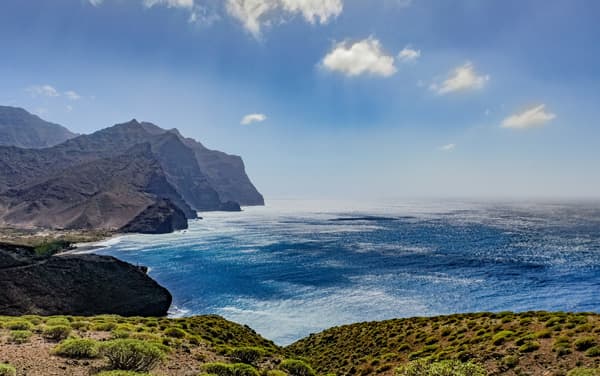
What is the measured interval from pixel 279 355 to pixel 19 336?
18621mm

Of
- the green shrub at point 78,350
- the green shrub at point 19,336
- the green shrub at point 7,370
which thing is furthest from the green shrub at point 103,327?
the green shrub at point 7,370

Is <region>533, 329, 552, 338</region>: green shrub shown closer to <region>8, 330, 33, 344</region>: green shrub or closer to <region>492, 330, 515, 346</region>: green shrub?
<region>492, 330, 515, 346</region>: green shrub

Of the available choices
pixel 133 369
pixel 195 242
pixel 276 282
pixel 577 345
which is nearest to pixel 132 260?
pixel 195 242

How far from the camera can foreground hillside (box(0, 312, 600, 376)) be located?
17375mm

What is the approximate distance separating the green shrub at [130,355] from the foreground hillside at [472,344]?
62.3 feet

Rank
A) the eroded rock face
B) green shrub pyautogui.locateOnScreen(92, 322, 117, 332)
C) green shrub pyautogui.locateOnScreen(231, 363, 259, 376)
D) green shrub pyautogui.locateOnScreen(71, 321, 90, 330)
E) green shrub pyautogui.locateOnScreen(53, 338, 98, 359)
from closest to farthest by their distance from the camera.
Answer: green shrub pyautogui.locateOnScreen(53, 338, 98, 359) < green shrub pyautogui.locateOnScreen(231, 363, 259, 376) < green shrub pyautogui.locateOnScreen(71, 321, 90, 330) < green shrub pyautogui.locateOnScreen(92, 322, 117, 332) < the eroded rock face

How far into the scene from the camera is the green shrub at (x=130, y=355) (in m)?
16.9

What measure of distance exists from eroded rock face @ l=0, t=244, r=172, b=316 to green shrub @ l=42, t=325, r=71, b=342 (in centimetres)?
4729

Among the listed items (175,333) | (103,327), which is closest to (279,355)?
(175,333)

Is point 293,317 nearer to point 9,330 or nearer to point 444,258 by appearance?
point 9,330

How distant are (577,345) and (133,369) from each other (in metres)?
26.6

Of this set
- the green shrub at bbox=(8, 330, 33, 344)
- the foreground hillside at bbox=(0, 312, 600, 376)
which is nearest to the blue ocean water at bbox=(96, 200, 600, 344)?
the foreground hillside at bbox=(0, 312, 600, 376)

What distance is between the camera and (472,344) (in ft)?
90.7

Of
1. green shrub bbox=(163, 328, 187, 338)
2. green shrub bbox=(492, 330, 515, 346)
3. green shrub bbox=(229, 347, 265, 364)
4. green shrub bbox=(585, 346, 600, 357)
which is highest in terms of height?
green shrub bbox=(585, 346, 600, 357)
